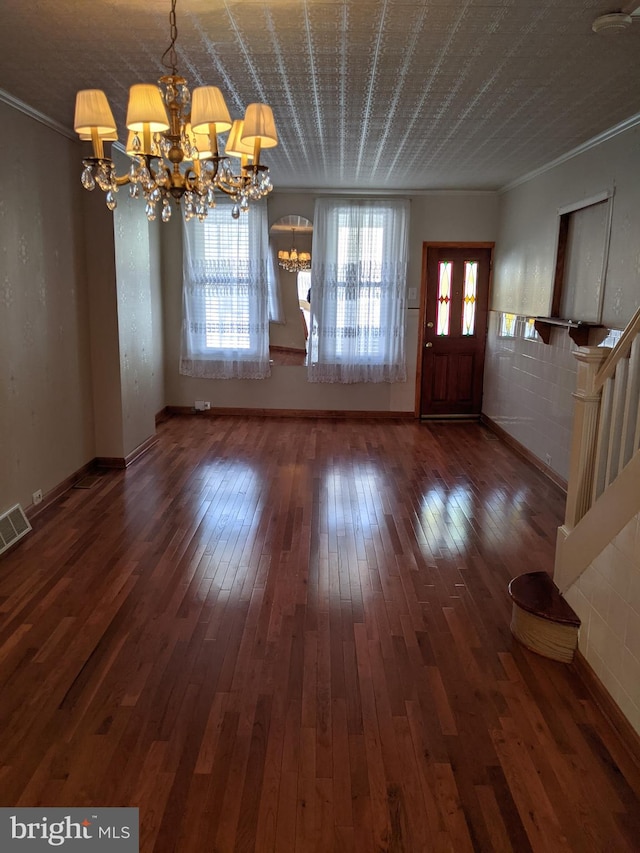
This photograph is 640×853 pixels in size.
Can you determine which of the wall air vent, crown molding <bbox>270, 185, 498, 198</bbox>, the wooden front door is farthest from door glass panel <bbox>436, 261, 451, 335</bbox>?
the wall air vent

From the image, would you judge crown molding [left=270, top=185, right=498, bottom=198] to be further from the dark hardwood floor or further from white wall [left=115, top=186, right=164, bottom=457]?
the dark hardwood floor

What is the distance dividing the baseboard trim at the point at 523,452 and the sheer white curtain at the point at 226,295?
294cm

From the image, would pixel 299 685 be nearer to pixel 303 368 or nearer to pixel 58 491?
pixel 58 491

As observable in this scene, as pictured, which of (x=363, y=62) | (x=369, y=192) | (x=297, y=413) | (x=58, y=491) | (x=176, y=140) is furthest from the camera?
(x=297, y=413)

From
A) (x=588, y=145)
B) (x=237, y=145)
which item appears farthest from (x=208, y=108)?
(x=588, y=145)

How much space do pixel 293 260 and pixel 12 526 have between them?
4.93 meters

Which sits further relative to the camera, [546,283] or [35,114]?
[546,283]

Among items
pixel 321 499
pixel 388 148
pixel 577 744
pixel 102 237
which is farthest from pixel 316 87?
pixel 577 744

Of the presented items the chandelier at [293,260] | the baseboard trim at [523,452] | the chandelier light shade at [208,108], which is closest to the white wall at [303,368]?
the chandelier at [293,260]

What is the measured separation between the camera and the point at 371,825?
6.40 feet

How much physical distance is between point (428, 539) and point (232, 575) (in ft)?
4.66

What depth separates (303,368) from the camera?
7.88 m

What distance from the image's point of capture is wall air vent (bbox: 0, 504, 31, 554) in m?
3.87

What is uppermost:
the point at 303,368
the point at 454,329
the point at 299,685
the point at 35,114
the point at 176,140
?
the point at 35,114
